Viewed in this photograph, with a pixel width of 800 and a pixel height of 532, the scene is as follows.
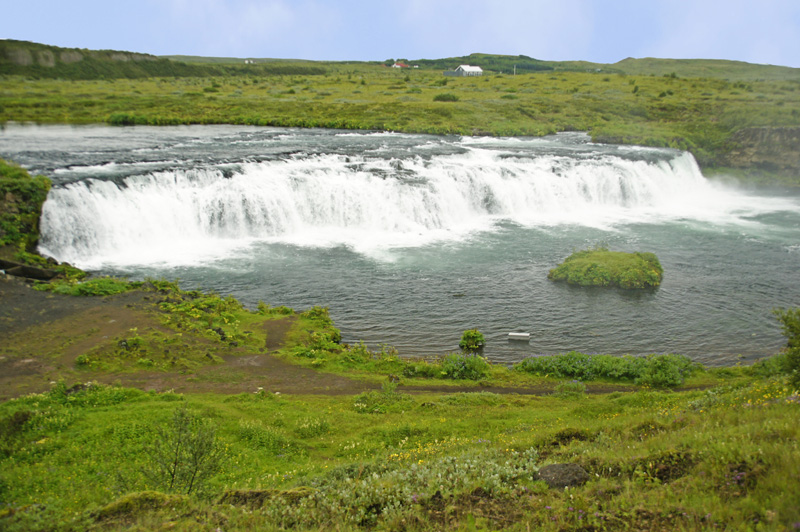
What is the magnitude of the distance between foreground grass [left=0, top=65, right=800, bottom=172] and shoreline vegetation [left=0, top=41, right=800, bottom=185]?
0.56 ft

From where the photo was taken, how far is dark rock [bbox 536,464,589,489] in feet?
24.9

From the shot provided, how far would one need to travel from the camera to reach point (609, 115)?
70375mm

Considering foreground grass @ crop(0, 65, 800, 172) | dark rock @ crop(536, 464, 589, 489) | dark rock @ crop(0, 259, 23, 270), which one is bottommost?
dark rock @ crop(536, 464, 589, 489)

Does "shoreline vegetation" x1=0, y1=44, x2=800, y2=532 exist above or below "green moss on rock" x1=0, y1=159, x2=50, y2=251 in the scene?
below

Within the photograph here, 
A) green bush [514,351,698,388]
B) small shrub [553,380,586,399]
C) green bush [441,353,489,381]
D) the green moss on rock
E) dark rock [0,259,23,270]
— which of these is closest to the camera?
small shrub [553,380,586,399]

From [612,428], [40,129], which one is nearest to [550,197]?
[612,428]

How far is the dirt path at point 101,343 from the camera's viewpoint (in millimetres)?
14516

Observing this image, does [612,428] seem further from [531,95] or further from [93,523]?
[531,95]

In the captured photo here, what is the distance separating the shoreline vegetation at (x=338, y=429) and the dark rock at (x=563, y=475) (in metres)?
0.03

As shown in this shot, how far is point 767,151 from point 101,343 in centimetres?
5952

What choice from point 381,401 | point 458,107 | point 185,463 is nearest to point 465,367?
point 381,401

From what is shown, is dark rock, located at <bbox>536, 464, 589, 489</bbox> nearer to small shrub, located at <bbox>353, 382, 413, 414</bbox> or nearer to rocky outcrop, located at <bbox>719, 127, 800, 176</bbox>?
small shrub, located at <bbox>353, 382, 413, 414</bbox>

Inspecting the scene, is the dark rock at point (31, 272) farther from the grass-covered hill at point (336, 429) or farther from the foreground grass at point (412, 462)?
the foreground grass at point (412, 462)

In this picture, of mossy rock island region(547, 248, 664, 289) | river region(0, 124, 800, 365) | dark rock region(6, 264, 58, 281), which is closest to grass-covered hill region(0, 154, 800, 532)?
dark rock region(6, 264, 58, 281)
